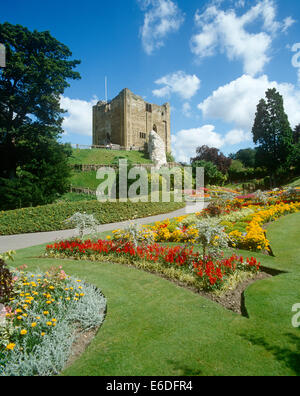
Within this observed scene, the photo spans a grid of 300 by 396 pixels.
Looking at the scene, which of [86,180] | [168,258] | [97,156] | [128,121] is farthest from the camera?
[128,121]

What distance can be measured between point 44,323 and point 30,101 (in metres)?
16.4

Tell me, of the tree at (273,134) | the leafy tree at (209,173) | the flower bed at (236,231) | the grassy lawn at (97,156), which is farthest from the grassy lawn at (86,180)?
the tree at (273,134)

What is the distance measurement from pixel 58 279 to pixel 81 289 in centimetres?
53

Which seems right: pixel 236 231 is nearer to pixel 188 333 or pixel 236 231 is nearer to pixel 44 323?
pixel 188 333

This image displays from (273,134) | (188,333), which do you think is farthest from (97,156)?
(188,333)

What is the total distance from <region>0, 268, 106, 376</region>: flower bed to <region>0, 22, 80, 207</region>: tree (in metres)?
12.6

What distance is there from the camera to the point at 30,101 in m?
15.3

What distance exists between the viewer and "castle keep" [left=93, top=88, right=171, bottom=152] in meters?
47.1

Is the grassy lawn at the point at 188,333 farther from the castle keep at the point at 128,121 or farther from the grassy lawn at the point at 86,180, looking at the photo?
the castle keep at the point at 128,121

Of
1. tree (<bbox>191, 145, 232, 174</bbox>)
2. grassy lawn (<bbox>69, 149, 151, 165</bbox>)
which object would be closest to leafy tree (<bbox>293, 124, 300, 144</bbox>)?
tree (<bbox>191, 145, 232, 174</bbox>)

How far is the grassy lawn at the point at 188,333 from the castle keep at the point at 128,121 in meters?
43.3
